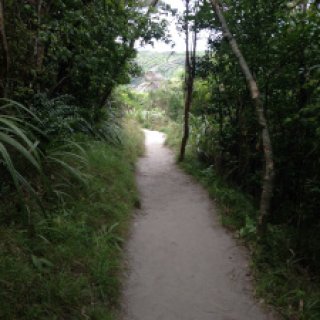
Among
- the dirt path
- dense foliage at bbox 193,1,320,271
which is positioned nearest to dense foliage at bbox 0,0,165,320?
the dirt path

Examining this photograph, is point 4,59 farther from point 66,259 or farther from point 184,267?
point 184,267

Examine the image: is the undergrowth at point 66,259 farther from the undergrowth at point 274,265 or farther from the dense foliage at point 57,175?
the undergrowth at point 274,265

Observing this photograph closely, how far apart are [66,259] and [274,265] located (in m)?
2.66

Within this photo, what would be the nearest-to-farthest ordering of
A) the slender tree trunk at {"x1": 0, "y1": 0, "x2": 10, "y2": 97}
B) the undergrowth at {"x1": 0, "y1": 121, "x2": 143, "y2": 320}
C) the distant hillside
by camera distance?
the undergrowth at {"x1": 0, "y1": 121, "x2": 143, "y2": 320} < the slender tree trunk at {"x1": 0, "y1": 0, "x2": 10, "y2": 97} < the distant hillside

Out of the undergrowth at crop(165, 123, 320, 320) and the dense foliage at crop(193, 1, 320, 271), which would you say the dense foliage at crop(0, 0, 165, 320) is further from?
the dense foliage at crop(193, 1, 320, 271)

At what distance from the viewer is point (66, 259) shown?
3.51m

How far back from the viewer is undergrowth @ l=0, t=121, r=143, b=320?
9.18 feet

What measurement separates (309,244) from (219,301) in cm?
170

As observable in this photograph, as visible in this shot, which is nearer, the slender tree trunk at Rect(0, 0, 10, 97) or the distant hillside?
the slender tree trunk at Rect(0, 0, 10, 97)

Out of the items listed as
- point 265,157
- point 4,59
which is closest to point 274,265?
point 265,157

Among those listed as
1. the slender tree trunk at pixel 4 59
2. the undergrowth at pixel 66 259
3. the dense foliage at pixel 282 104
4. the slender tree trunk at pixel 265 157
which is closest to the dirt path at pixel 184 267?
the undergrowth at pixel 66 259

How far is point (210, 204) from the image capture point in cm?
647

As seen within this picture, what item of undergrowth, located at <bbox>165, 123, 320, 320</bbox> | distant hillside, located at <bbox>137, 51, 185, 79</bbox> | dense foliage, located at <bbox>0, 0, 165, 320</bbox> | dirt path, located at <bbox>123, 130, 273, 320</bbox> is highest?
distant hillside, located at <bbox>137, 51, 185, 79</bbox>

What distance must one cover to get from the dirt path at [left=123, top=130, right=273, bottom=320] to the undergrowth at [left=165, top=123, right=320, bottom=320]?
18 cm
